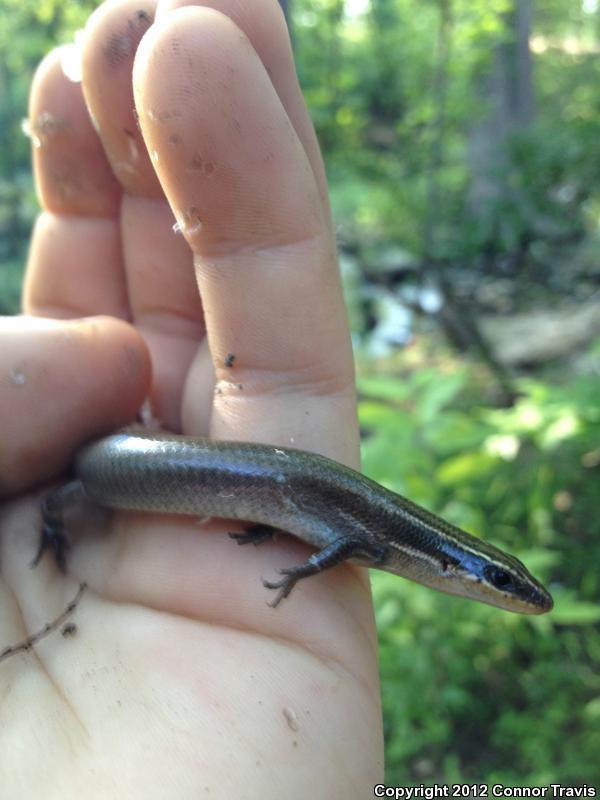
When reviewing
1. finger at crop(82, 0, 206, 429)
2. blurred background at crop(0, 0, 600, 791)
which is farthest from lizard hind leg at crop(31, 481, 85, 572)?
blurred background at crop(0, 0, 600, 791)

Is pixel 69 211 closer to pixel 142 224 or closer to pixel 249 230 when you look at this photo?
pixel 142 224

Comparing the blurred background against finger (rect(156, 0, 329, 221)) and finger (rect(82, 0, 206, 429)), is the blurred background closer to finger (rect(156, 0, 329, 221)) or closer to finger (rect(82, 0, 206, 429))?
finger (rect(82, 0, 206, 429))

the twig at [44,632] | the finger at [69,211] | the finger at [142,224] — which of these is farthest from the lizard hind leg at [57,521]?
the finger at [69,211]

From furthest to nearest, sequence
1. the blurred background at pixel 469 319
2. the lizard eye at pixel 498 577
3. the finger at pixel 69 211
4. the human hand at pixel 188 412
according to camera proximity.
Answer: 1. the blurred background at pixel 469 319
2. the finger at pixel 69 211
3. the lizard eye at pixel 498 577
4. the human hand at pixel 188 412

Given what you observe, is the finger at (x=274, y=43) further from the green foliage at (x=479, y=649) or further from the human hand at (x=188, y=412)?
the green foliage at (x=479, y=649)

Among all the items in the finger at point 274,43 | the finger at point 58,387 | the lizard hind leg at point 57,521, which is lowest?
the lizard hind leg at point 57,521

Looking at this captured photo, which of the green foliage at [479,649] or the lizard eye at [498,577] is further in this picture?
the green foliage at [479,649]

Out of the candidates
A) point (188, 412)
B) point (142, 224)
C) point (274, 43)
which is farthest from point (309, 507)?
point (274, 43)

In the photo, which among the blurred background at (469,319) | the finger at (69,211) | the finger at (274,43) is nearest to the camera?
the finger at (274,43)
